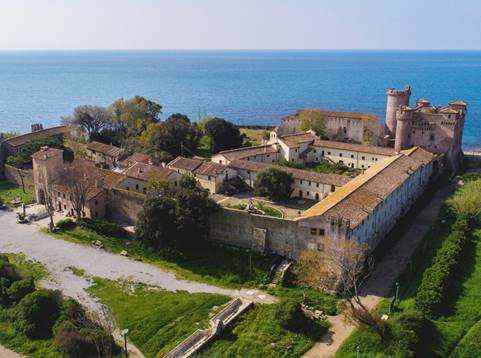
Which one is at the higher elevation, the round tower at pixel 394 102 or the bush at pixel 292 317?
the round tower at pixel 394 102

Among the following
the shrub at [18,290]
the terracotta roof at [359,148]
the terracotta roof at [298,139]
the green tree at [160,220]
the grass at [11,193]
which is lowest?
the grass at [11,193]

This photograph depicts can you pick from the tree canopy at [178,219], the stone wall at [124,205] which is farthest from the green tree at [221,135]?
the tree canopy at [178,219]

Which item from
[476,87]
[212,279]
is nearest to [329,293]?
[212,279]

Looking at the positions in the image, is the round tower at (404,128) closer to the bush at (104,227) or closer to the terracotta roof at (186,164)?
the terracotta roof at (186,164)

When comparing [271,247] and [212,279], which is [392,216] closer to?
[271,247]

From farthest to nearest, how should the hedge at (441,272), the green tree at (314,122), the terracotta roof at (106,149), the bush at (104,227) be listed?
the green tree at (314,122) < the terracotta roof at (106,149) < the bush at (104,227) < the hedge at (441,272)

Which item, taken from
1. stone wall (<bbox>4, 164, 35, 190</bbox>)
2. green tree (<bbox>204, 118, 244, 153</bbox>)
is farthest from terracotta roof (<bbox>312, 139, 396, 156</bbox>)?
stone wall (<bbox>4, 164, 35, 190</bbox>)

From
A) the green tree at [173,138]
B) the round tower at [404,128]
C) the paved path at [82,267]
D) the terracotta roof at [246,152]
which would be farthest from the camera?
the green tree at [173,138]
